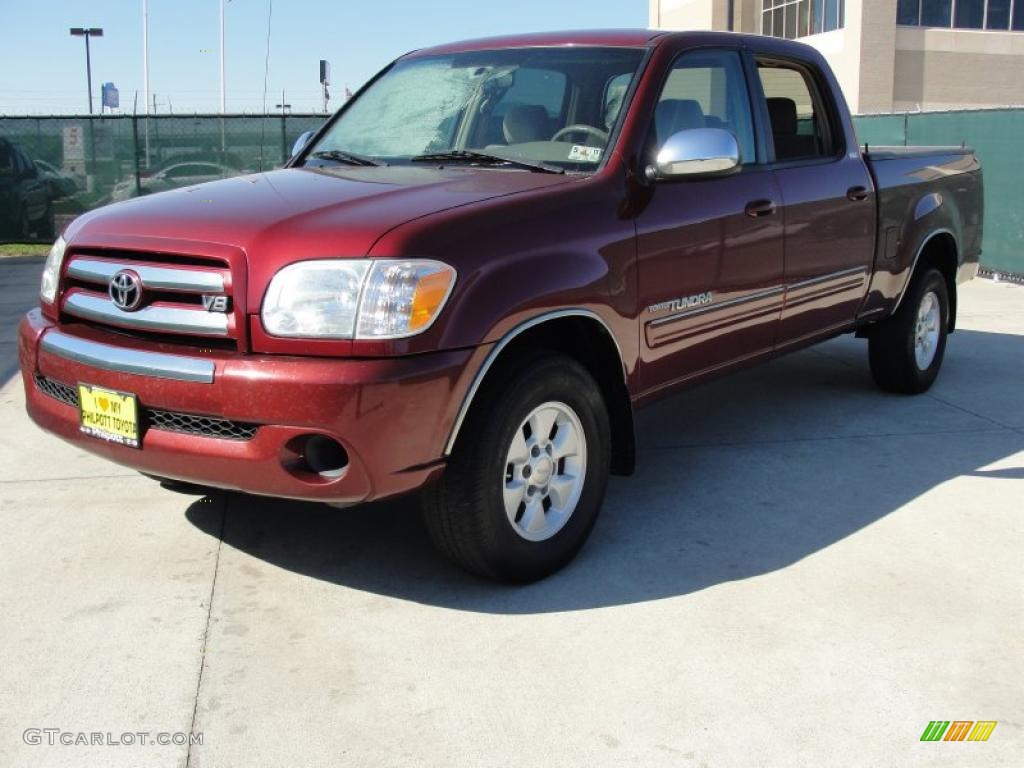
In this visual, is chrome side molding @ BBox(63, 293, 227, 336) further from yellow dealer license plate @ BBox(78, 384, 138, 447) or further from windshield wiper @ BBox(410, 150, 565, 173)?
windshield wiper @ BBox(410, 150, 565, 173)

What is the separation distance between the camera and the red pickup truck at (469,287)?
11.0 feet

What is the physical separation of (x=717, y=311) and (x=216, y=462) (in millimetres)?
2160

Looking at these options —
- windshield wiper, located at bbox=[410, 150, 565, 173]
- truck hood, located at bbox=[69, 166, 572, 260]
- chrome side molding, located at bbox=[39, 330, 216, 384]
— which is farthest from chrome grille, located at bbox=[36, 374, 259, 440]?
windshield wiper, located at bbox=[410, 150, 565, 173]

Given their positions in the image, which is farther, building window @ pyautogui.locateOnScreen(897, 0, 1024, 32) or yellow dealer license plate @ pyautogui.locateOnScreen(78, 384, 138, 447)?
building window @ pyautogui.locateOnScreen(897, 0, 1024, 32)

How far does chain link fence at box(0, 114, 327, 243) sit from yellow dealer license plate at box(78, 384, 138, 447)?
12890 millimetres

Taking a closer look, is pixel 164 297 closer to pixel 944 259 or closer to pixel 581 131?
pixel 581 131

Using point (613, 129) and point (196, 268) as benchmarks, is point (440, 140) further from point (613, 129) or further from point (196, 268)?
point (196, 268)

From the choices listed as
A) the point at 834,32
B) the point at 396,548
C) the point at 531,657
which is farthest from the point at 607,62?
the point at 834,32

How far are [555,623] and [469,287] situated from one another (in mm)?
1097

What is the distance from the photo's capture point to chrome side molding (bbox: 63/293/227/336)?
3441 millimetres

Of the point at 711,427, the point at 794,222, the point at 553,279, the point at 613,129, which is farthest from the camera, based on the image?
the point at 711,427

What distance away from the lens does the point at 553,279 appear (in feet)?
12.3

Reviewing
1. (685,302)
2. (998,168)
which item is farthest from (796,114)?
(998,168)

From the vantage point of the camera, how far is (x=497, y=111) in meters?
4.65
